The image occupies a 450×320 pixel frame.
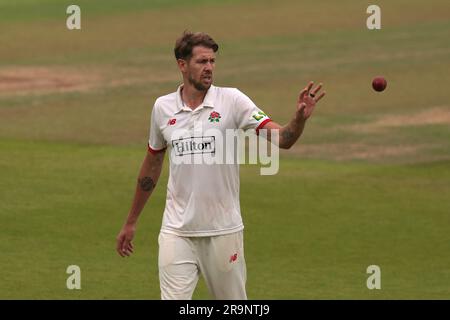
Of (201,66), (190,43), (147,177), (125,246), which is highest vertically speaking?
(190,43)

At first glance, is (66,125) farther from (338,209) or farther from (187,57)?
(187,57)

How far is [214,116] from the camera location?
33.9 ft

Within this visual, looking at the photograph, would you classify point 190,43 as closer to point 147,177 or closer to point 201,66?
point 201,66

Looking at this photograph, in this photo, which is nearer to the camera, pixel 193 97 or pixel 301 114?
pixel 301 114

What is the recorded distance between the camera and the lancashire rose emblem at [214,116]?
33.9 feet

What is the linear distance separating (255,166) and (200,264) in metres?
9.93

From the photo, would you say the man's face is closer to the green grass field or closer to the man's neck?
the man's neck

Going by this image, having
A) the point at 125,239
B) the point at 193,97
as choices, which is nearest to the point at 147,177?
the point at 125,239

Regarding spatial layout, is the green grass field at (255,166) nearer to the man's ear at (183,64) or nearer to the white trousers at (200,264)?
the white trousers at (200,264)

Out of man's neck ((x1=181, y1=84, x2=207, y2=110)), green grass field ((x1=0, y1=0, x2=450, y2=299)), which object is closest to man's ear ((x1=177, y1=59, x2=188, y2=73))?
man's neck ((x1=181, y1=84, x2=207, y2=110))

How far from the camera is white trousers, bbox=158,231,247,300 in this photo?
405 inches

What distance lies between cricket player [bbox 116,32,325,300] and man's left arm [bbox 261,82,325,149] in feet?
1.04

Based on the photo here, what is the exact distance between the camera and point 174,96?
34.7 ft

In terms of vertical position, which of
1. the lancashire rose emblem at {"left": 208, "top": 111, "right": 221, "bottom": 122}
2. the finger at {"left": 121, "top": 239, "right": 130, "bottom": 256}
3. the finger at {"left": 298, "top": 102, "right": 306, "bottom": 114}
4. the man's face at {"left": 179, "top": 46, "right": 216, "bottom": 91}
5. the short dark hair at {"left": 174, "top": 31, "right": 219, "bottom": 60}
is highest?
the short dark hair at {"left": 174, "top": 31, "right": 219, "bottom": 60}
